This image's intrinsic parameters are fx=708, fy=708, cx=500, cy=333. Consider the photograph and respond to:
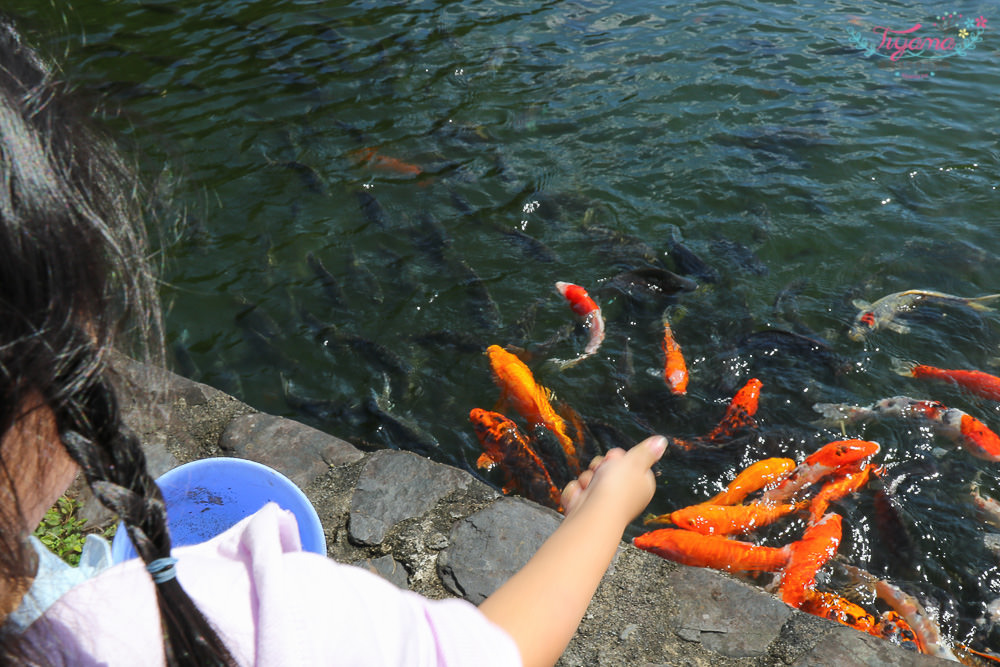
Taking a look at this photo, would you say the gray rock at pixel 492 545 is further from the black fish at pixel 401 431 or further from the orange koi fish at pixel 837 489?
the orange koi fish at pixel 837 489

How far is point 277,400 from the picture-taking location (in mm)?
4824

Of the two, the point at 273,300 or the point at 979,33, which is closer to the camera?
the point at 273,300

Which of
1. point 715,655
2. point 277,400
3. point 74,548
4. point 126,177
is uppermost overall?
point 126,177

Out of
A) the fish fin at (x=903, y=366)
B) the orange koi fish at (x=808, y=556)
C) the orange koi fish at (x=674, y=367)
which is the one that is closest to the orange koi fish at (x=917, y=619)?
the orange koi fish at (x=808, y=556)

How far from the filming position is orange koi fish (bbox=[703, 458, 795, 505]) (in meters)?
3.91

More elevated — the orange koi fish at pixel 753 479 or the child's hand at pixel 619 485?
the child's hand at pixel 619 485

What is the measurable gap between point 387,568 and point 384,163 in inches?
190

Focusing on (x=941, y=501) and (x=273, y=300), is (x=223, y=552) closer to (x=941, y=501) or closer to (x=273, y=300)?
(x=941, y=501)

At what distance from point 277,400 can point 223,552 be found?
148 inches

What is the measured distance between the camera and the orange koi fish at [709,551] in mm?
3445

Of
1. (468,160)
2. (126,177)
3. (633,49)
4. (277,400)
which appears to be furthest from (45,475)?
(633,49)

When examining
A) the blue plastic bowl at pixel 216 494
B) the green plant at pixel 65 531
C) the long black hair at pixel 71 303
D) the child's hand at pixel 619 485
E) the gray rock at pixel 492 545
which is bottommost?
the gray rock at pixel 492 545

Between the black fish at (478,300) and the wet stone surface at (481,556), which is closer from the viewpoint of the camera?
the wet stone surface at (481,556)

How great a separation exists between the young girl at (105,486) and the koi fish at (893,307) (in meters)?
4.49
